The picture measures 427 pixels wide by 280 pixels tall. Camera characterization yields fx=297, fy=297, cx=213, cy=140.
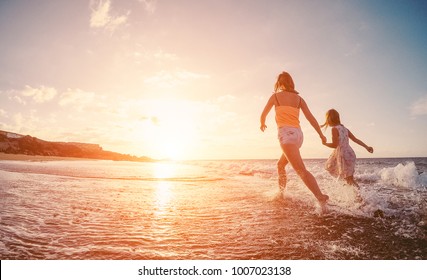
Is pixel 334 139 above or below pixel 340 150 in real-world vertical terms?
above

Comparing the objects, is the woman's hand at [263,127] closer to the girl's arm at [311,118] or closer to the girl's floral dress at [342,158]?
the girl's arm at [311,118]

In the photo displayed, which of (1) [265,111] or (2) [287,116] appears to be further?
(1) [265,111]

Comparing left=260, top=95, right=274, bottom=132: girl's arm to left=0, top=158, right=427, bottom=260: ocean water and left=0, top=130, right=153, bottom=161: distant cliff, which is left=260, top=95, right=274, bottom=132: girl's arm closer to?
left=0, top=158, right=427, bottom=260: ocean water

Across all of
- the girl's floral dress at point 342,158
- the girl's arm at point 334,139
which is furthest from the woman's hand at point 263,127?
the girl's floral dress at point 342,158

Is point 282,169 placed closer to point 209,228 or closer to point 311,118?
point 311,118

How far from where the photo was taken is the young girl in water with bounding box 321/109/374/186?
4867 mm

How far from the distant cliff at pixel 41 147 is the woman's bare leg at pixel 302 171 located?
2174 centimetres

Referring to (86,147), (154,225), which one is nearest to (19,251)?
(154,225)

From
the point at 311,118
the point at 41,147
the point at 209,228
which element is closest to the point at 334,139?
the point at 311,118

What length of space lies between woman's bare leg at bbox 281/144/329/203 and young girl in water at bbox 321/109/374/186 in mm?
727

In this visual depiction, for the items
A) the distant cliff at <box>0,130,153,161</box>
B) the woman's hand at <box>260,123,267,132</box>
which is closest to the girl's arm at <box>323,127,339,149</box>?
the woman's hand at <box>260,123,267,132</box>

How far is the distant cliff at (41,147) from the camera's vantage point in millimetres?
21984

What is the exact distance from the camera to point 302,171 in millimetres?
4246

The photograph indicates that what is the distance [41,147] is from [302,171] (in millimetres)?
29447
